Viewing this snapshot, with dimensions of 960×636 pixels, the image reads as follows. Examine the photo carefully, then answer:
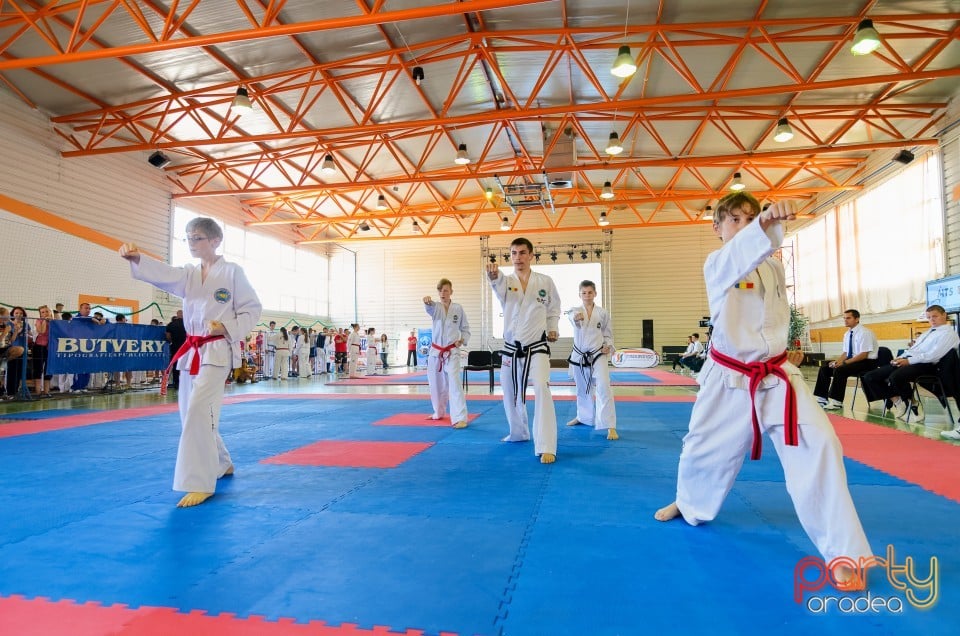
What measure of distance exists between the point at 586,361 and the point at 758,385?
3.46 metres

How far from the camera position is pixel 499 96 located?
43.2 ft

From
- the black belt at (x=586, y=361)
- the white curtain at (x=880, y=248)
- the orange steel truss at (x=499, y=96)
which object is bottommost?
the black belt at (x=586, y=361)

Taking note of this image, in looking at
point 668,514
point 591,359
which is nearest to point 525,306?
point 591,359

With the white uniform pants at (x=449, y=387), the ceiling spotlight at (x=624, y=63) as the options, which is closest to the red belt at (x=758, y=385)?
the white uniform pants at (x=449, y=387)

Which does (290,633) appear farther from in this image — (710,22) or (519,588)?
(710,22)

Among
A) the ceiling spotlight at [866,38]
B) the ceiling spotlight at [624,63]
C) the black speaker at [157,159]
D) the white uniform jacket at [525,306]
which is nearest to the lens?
the white uniform jacket at [525,306]

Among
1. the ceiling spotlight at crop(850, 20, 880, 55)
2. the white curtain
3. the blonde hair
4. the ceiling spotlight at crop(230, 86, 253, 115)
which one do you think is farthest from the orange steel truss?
the blonde hair

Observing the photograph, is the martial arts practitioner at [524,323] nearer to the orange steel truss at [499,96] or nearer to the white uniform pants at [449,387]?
the white uniform pants at [449,387]

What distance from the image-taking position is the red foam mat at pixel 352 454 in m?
4.07

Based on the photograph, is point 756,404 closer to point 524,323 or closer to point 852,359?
point 524,323

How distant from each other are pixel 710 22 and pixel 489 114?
4333 millimetres

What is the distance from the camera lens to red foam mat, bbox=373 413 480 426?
615cm

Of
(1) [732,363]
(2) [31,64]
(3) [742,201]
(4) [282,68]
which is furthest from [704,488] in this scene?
(4) [282,68]

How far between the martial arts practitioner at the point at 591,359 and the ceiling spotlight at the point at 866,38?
5585 mm
